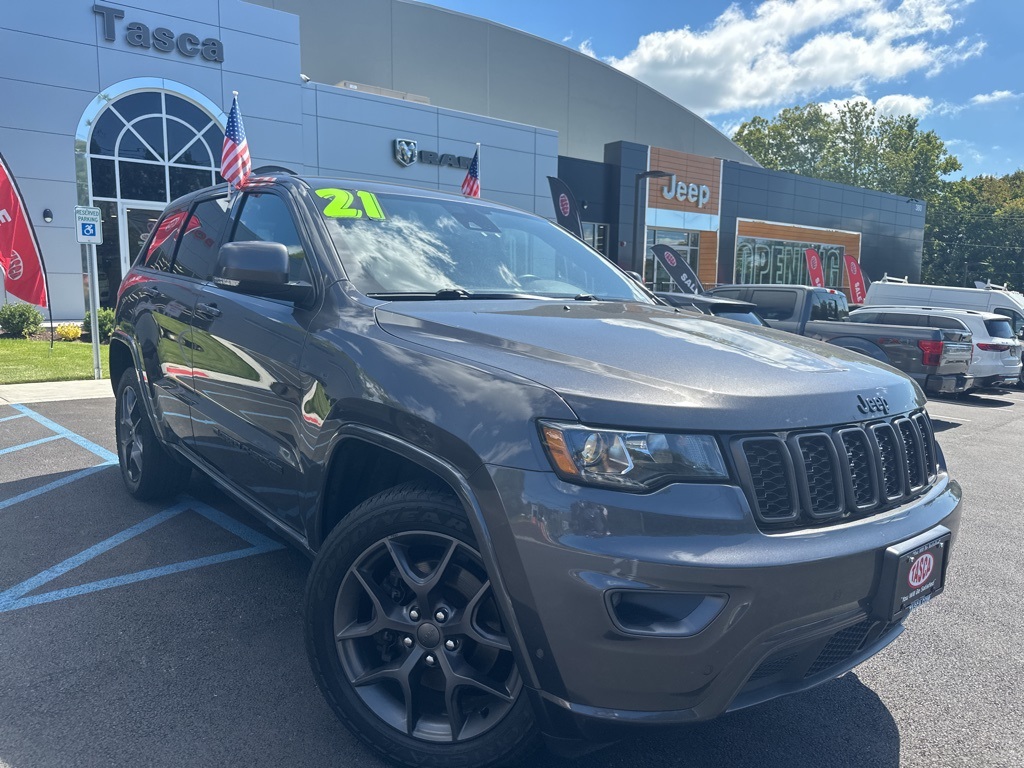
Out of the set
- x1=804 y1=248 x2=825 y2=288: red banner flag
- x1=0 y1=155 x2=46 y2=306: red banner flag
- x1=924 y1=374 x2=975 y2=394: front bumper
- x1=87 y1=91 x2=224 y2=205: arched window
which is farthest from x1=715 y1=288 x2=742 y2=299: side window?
x1=804 y1=248 x2=825 y2=288: red banner flag

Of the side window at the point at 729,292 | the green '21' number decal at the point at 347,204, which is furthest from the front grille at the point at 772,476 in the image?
the side window at the point at 729,292

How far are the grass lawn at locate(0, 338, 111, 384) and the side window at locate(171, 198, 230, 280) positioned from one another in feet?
20.0

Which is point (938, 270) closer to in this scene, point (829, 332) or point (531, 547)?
point (829, 332)

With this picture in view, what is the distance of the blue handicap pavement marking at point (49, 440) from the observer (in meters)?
4.95

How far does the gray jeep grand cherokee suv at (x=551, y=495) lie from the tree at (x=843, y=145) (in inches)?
2644

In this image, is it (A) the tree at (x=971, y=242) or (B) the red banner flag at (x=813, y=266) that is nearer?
(B) the red banner flag at (x=813, y=266)

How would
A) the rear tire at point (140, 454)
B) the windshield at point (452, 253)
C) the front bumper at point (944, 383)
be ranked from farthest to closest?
the front bumper at point (944, 383) → the rear tire at point (140, 454) → the windshield at point (452, 253)

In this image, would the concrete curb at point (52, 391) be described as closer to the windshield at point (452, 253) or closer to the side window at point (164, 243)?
the side window at point (164, 243)

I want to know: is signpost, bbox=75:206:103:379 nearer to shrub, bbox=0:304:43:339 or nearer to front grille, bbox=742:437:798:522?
shrub, bbox=0:304:43:339

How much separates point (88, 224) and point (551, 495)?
1116 centimetres

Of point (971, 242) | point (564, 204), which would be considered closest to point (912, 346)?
point (564, 204)

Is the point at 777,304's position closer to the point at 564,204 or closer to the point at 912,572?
the point at 912,572

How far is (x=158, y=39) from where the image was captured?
701 inches

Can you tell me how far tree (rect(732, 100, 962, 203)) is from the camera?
61000 millimetres
